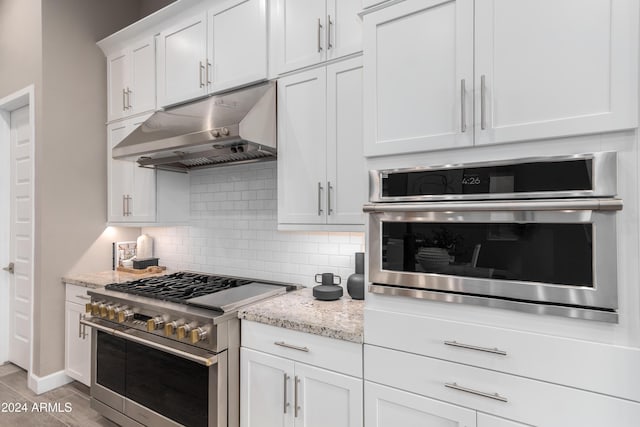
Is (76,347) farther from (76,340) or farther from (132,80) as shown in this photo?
(132,80)

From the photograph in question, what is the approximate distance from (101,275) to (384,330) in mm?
2776

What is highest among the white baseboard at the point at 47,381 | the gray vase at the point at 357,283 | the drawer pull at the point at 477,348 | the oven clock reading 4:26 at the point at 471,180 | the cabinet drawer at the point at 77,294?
the oven clock reading 4:26 at the point at 471,180

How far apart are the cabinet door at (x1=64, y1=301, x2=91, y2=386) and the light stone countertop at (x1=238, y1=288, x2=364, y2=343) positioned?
6.06ft

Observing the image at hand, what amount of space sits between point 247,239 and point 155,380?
116cm

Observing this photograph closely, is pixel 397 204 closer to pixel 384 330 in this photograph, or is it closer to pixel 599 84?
pixel 384 330

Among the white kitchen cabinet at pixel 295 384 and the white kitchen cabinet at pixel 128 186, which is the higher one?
the white kitchen cabinet at pixel 128 186

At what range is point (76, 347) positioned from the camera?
115 inches

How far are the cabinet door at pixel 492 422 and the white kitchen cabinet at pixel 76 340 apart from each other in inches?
115

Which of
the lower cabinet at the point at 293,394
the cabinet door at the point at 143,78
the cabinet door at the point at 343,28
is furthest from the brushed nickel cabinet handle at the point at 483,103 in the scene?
the cabinet door at the point at 143,78


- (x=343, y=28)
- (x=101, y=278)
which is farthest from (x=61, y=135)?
(x=343, y=28)

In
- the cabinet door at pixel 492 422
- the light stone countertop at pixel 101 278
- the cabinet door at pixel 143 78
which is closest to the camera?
the cabinet door at pixel 492 422

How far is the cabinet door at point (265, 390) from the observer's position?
1.74 m

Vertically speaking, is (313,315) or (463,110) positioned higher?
(463,110)

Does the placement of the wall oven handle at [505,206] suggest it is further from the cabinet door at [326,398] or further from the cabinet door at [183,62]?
the cabinet door at [183,62]
